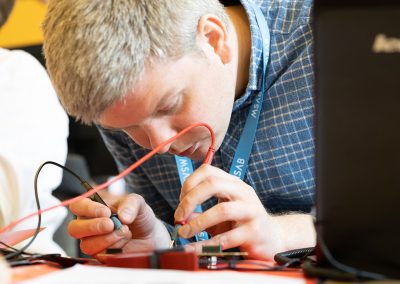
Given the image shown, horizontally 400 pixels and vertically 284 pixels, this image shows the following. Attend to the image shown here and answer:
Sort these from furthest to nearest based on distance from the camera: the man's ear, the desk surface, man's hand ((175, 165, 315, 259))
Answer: the man's ear < man's hand ((175, 165, 315, 259)) < the desk surface

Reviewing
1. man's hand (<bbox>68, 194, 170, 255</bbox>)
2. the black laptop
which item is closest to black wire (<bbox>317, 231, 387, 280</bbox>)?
the black laptop

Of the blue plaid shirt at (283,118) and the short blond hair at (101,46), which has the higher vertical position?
the short blond hair at (101,46)

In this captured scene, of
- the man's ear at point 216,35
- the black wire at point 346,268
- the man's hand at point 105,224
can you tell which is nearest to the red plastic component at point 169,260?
the black wire at point 346,268

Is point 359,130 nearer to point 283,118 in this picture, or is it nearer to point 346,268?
point 346,268

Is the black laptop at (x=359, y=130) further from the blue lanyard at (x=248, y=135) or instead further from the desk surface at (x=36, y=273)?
the blue lanyard at (x=248, y=135)

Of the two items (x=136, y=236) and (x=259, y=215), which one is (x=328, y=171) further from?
(x=136, y=236)

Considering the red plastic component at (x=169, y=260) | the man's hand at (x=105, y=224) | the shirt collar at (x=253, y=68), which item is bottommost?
the man's hand at (x=105, y=224)

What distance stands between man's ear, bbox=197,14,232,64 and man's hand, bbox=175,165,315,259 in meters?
0.32

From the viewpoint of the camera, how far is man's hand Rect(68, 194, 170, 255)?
3.47ft

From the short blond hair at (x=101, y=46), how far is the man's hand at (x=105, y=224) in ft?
0.52

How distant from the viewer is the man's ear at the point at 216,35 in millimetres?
1215

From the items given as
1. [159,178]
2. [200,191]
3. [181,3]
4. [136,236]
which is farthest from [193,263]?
[159,178]

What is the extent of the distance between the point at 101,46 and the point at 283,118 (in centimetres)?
49

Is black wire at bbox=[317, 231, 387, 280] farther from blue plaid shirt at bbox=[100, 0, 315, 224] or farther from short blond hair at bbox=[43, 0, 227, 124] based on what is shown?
blue plaid shirt at bbox=[100, 0, 315, 224]
